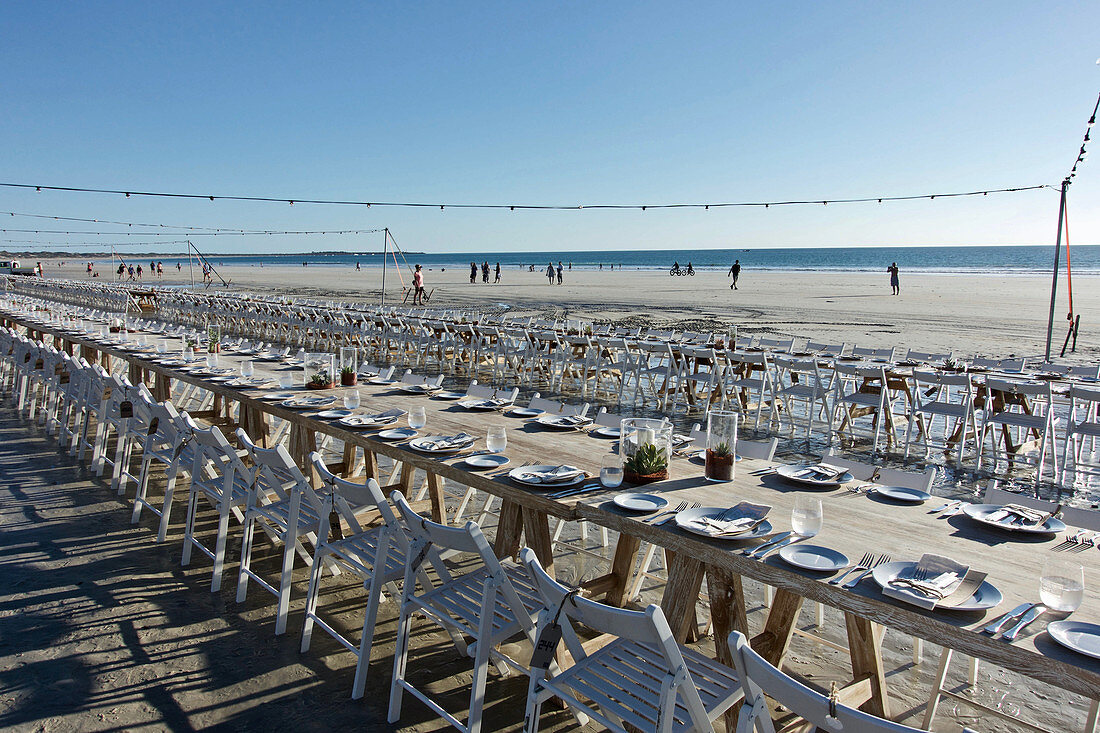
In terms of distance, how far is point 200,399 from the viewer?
26.9ft

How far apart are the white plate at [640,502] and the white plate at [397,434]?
1.37 meters

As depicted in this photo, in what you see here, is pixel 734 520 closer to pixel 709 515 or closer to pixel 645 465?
pixel 709 515

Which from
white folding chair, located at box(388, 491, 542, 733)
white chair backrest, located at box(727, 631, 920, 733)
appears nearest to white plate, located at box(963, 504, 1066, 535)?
white chair backrest, located at box(727, 631, 920, 733)

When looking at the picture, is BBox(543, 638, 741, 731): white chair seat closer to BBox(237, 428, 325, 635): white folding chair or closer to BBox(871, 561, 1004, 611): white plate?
BBox(871, 561, 1004, 611): white plate

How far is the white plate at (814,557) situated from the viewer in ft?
6.61

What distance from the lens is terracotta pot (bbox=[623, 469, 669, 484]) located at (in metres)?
2.83

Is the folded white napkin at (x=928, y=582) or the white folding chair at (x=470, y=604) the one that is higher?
the folded white napkin at (x=928, y=582)

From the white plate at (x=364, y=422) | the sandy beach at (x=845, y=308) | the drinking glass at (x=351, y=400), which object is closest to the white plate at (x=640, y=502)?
the white plate at (x=364, y=422)

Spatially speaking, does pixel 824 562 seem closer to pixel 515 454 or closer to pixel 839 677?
pixel 839 677

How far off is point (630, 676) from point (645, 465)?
3.04 ft

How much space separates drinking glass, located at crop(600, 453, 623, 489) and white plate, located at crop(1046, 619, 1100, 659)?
144cm

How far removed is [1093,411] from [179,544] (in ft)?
26.8

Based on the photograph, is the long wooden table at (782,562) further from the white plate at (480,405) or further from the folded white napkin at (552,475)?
the white plate at (480,405)

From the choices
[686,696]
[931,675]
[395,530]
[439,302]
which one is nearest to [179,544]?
[395,530]
